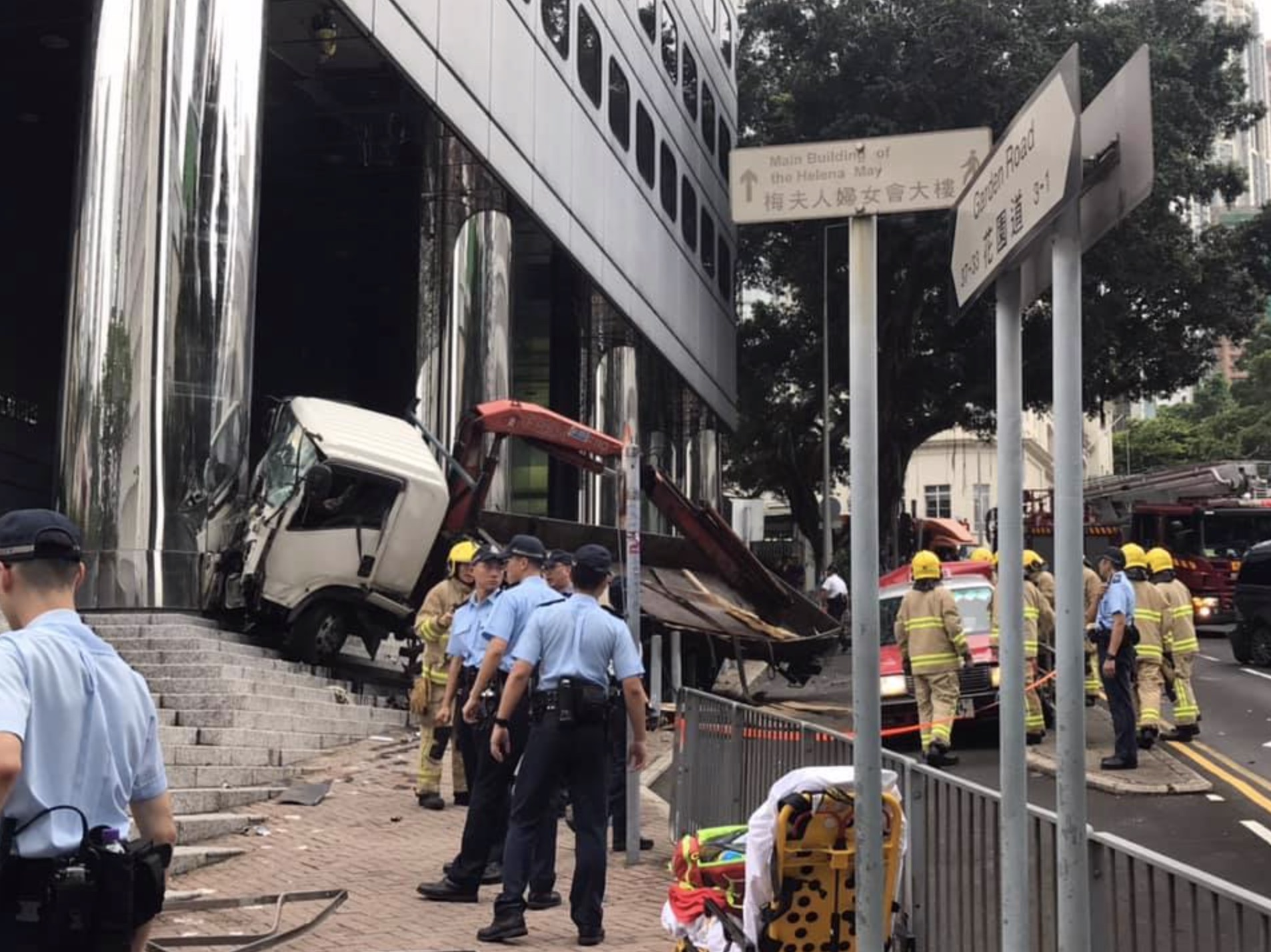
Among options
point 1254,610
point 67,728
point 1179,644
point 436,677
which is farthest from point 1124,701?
point 1254,610

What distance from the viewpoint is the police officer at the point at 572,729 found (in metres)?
6.27

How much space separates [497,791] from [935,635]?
19.9 feet

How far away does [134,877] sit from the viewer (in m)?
3.22

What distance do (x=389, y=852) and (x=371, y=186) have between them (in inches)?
674

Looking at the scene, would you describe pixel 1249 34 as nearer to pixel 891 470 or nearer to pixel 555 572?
pixel 891 470

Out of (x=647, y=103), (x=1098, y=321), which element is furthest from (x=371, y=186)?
(x=1098, y=321)

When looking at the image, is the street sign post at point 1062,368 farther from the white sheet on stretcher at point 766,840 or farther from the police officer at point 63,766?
the police officer at point 63,766

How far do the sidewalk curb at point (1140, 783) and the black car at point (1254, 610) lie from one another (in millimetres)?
10033

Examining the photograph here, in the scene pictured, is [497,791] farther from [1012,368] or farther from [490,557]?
[1012,368]

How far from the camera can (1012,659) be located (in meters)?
3.49

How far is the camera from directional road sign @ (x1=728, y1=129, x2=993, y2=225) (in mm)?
4090

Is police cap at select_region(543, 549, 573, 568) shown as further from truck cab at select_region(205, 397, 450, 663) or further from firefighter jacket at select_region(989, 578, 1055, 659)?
firefighter jacket at select_region(989, 578, 1055, 659)

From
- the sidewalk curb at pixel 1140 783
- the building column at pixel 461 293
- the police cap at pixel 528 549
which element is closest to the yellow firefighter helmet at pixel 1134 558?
the sidewalk curb at pixel 1140 783

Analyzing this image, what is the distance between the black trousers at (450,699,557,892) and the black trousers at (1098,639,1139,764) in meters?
6.10
